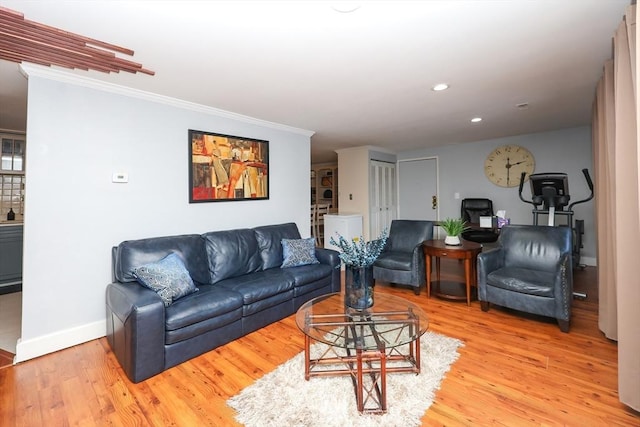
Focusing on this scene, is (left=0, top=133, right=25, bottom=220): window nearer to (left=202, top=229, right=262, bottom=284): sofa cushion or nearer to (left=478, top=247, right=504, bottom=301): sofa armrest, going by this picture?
(left=202, top=229, right=262, bottom=284): sofa cushion

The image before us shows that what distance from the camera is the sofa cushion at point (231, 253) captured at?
293 centimetres

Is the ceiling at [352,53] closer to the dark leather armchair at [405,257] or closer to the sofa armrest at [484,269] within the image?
the dark leather armchair at [405,257]

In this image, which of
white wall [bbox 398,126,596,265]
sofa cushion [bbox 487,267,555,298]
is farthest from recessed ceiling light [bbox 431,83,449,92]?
white wall [bbox 398,126,596,265]

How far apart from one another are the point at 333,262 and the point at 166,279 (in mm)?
1810

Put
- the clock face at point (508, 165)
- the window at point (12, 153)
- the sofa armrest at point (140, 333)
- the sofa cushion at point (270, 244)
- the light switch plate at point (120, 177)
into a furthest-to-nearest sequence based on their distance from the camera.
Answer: the clock face at point (508, 165) < the window at point (12, 153) < the sofa cushion at point (270, 244) < the light switch plate at point (120, 177) < the sofa armrest at point (140, 333)

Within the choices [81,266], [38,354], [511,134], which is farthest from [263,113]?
[511,134]

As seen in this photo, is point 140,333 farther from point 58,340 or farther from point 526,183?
point 526,183

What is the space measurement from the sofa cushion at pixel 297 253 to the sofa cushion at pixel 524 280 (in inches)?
75.5

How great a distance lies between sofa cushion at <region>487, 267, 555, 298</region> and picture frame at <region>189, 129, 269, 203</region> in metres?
2.86

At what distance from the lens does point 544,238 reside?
3.06 meters

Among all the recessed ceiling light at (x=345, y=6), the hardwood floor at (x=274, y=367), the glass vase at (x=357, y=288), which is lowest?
the hardwood floor at (x=274, y=367)

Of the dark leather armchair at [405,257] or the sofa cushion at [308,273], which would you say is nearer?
the sofa cushion at [308,273]

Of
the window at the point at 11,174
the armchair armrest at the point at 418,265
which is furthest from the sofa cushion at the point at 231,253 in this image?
the window at the point at 11,174

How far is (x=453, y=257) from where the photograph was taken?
10.6 feet
